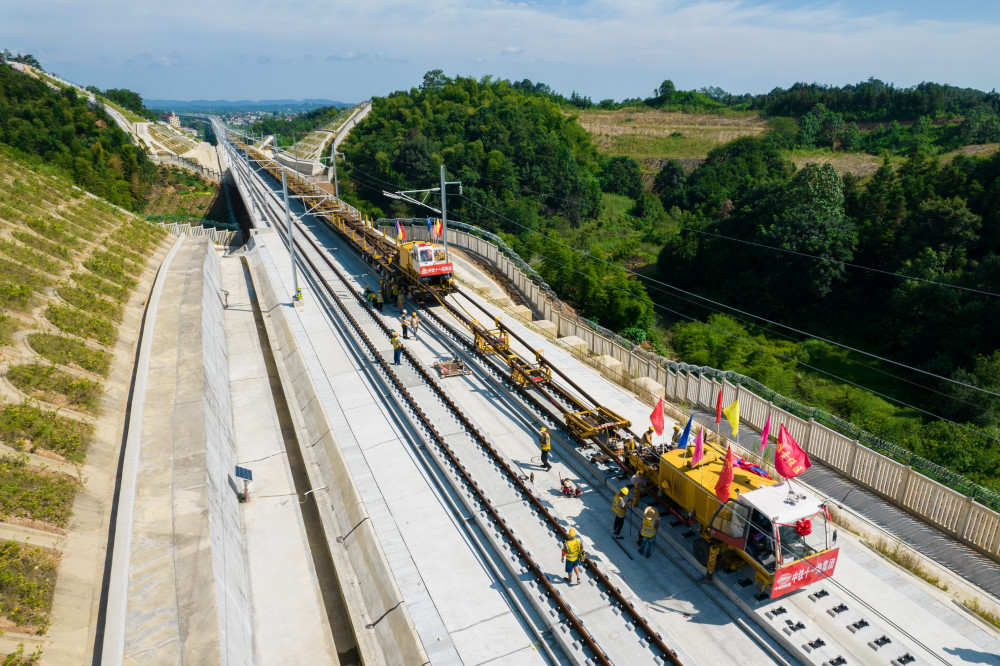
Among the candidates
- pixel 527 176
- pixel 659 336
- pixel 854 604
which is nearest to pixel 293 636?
pixel 854 604

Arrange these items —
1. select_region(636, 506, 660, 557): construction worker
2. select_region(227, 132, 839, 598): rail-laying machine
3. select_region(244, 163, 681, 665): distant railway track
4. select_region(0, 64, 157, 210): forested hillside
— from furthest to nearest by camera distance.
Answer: select_region(0, 64, 157, 210): forested hillside < select_region(636, 506, 660, 557): construction worker < select_region(227, 132, 839, 598): rail-laying machine < select_region(244, 163, 681, 665): distant railway track

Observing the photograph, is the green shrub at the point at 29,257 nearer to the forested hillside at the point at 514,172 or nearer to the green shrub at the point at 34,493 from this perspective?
the green shrub at the point at 34,493

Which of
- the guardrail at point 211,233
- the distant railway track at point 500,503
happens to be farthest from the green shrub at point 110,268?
the guardrail at point 211,233

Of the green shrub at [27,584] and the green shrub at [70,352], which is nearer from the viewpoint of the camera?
the green shrub at [27,584]

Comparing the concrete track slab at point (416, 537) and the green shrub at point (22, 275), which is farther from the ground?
the green shrub at point (22, 275)

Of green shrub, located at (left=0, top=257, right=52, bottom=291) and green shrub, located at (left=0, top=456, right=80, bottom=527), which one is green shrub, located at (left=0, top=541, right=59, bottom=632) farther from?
green shrub, located at (left=0, top=257, right=52, bottom=291)

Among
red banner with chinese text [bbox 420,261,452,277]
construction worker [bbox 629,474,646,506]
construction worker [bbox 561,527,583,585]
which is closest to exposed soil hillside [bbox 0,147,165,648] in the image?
construction worker [bbox 561,527,583,585]
